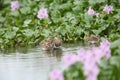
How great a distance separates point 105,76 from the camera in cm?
488

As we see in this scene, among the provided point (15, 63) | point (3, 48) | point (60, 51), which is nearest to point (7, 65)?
point (15, 63)

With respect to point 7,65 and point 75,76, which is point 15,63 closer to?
point 7,65

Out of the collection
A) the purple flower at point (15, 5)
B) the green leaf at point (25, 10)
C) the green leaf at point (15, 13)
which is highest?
the purple flower at point (15, 5)

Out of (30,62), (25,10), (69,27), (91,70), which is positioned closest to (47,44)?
Answer: (30,62)

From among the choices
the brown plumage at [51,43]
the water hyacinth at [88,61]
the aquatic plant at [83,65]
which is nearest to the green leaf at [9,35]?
the brown plumage at [51,43]

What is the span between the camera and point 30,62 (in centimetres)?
761

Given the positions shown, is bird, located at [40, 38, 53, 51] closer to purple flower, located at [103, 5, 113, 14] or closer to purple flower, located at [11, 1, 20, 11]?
purple flower, located at [103, 5, 113, 14]

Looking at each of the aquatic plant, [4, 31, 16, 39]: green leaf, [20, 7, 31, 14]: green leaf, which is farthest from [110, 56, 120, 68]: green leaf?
[20, 7, 31, 14]: green leaf

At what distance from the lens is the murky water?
22.2 feet

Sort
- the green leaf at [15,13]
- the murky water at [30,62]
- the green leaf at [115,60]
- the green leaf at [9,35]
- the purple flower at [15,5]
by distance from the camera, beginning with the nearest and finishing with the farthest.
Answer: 1. the green leaf at [115,60]
2. the murky water at [30,62]
3. the green leaf at [9,35]
4. the green leaf at [15,13]
5. the purple flower at [15,5]

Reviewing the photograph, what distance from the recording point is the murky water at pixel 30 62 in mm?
6782

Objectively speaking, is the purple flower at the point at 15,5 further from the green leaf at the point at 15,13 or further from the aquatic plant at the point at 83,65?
the aquatic plant at the point at 83,65

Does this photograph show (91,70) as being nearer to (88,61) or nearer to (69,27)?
(88,61)

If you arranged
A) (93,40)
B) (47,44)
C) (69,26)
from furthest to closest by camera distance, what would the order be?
(69,26) < (93,40) < (47,44)
